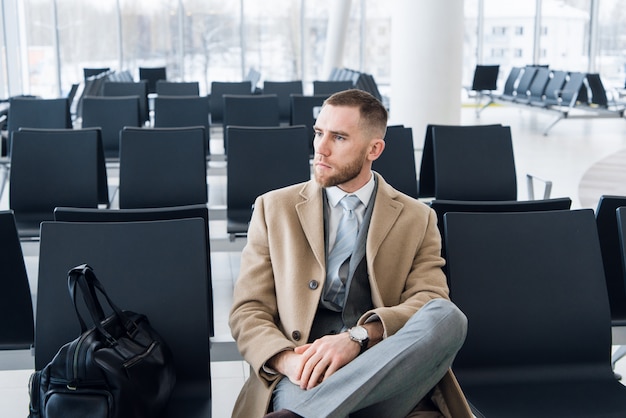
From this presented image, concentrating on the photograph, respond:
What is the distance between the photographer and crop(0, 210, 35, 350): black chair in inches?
96.9

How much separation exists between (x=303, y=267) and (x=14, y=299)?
95cm

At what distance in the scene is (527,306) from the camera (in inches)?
92.7

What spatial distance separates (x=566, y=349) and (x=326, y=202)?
799 mm

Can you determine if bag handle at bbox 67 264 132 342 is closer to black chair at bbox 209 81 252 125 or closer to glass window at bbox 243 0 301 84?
black chair at bbox 209 81 252 125

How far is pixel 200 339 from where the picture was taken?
2.18 metres

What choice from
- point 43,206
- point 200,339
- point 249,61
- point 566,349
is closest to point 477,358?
point 566,349

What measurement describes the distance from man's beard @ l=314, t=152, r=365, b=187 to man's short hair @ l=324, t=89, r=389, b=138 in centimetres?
8

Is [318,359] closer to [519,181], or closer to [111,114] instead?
[111,114]

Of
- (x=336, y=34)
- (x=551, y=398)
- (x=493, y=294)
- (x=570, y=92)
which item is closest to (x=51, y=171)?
(x=493, y=294)

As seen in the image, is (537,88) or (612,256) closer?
(612,256)

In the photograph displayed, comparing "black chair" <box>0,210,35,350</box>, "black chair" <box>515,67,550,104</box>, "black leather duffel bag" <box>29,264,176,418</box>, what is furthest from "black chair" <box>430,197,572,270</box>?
"black chair" <box>515,67,550,104</box>

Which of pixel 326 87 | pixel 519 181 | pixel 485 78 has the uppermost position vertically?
pixel 485 78

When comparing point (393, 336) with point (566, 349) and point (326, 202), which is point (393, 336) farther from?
point (566, 349)

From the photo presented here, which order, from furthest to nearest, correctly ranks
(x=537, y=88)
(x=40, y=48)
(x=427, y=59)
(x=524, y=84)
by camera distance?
(x=40, y=48), (x=524, y=84), (x=537, y=88), (x=427, y=59)
